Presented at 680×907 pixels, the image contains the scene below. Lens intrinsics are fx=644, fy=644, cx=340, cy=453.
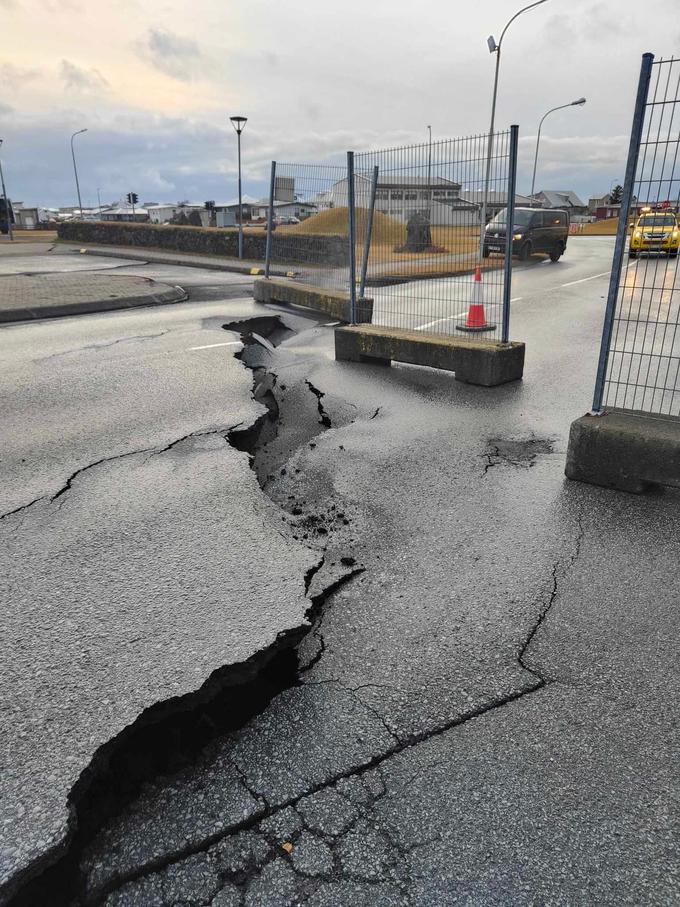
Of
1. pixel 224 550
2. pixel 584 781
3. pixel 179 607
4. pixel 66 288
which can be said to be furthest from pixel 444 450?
pixel 66 288

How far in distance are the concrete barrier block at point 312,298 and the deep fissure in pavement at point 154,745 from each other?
6548mm

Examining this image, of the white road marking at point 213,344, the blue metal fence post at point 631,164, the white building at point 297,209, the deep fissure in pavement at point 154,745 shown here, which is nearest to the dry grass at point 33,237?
the white building at point 297,209

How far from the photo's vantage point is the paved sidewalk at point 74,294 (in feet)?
37.0

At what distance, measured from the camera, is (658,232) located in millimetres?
3682

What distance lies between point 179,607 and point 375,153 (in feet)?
20.9

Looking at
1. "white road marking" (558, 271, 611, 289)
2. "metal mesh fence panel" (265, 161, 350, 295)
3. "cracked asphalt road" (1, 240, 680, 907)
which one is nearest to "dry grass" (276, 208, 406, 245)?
"metal mesh fence panel" (265, 161, 350, 295)

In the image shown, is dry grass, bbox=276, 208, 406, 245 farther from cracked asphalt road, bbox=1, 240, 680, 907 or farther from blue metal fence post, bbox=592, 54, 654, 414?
cracked asphalt road, bbox=1, 240, 680, 907

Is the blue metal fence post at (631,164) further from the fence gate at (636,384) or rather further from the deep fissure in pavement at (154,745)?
the deep fissure in pavement at (154,745)

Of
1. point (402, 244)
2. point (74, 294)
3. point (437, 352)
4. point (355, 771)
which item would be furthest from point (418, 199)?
point (74, 294)

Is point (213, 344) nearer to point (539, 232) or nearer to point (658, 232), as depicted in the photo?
point (658, 232)

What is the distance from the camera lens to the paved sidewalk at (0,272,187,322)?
11.3 meters

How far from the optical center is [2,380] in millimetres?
6902

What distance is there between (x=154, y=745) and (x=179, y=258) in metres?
23.0

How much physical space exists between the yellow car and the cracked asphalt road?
155 cm
